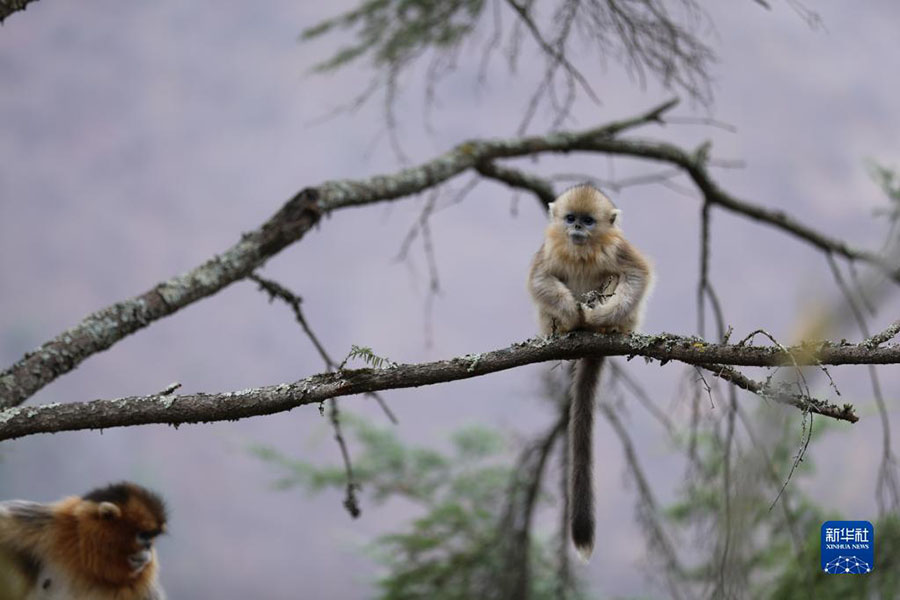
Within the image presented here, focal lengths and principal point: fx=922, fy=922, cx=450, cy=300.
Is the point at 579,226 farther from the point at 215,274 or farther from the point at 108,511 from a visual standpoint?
the point at 108,511

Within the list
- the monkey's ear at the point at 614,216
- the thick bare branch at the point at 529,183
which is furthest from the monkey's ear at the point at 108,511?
the thick bare branch at the point at 529,183

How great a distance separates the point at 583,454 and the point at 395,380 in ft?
3.48

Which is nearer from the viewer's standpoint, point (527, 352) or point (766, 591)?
point (527, 352)

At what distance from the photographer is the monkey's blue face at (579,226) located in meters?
2.77

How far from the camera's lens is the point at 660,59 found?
4051mm

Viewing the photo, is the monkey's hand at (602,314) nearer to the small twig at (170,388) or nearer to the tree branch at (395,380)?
the tree branch at (395,380)

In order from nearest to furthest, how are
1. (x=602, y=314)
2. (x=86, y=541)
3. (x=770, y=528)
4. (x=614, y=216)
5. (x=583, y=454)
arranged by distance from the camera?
(x=602, y=314) → (x=614, y=216) → (x=583, y=454) → (x=86, y=541) → (x=770, y=528)

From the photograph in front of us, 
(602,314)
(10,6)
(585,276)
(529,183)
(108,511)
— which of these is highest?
(529,183)

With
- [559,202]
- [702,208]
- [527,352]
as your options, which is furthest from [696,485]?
[527,352]

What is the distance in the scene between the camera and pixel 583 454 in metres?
3.04

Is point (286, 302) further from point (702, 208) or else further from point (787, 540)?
point (787, 540)

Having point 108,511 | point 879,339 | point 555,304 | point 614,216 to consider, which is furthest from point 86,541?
point 879,339

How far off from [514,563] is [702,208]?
235cm

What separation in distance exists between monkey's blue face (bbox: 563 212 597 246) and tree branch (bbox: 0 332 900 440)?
36cm
